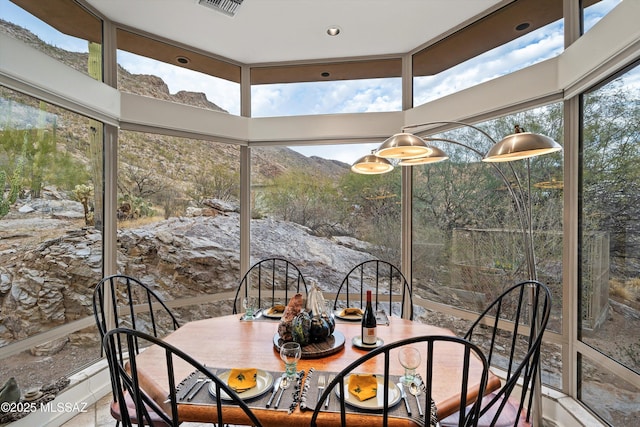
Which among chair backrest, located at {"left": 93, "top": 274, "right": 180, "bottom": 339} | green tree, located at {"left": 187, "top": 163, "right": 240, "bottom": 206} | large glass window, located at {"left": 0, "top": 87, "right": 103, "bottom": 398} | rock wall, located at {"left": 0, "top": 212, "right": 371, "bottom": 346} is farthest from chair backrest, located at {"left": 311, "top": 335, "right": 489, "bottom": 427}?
green tree, located at {"left": 187, "top": 163, "right": 240, "bottom": 206}

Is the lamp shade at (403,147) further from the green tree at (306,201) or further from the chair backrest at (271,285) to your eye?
the chair backrest at (271,285)

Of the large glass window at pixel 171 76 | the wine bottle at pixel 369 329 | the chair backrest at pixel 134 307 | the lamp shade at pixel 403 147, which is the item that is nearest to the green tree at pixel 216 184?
the large glass window at pixel 171 76

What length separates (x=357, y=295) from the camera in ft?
10.4

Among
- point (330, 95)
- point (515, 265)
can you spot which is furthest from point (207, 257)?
point (515, 265)

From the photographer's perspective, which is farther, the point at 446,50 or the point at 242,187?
the point at 242,187

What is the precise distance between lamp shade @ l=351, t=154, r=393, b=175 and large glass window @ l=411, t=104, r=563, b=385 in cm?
56

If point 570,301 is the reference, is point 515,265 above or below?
above

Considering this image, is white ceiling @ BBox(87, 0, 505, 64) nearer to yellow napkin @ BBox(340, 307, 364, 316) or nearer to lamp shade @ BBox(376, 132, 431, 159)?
lamp shade @ BBox(376, 132, 431, 159)

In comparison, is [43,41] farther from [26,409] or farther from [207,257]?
[26,409]

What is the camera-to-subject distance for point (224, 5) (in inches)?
92.3

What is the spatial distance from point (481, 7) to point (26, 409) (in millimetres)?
4108

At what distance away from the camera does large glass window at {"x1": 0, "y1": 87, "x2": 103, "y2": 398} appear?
6.45 ft

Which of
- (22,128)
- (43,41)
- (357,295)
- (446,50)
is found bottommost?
(357,295)

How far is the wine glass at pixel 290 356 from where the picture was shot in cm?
130
